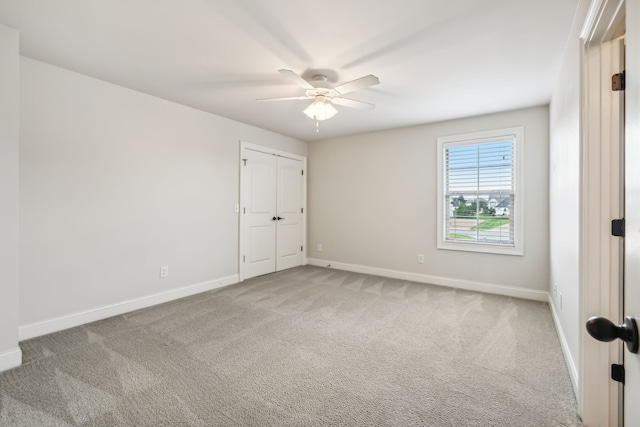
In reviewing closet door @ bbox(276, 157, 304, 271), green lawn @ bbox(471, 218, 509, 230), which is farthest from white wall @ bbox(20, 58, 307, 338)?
green lawn @ bbox(471, 218, 509, 230)

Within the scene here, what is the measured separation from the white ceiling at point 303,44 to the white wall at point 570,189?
0.26 m

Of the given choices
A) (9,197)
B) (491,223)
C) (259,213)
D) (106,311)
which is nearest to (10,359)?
(106,311)

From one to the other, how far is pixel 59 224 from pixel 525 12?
4.19 metres

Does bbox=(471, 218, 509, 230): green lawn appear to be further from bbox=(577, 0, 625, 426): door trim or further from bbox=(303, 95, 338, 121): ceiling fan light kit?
bbox=(303, 95, 338, 121): ceiling fan light kit

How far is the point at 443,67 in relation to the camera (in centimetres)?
261

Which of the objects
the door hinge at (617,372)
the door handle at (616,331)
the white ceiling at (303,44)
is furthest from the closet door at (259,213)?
the door handle at (616,331)

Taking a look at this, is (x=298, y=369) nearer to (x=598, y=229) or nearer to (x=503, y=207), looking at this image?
(x=598, y=229)

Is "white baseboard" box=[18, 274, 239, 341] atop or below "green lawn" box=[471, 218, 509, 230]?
below

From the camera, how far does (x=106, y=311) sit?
299cm

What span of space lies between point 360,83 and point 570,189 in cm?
177

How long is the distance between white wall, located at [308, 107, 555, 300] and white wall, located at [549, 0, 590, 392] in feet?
3.65

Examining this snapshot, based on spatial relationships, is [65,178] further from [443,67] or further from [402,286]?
[402,286]

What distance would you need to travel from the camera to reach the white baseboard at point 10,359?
204 cm

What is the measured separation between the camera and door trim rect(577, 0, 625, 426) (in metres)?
1.49
